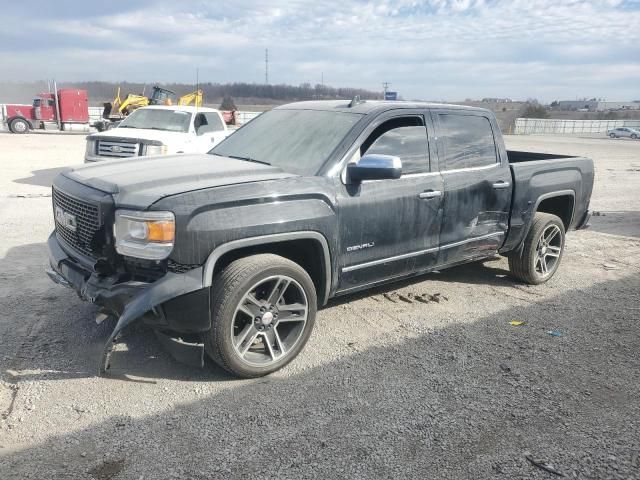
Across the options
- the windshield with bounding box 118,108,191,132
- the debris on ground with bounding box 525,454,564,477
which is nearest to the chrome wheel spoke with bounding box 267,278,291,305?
the debris on ground with bounding box 525,454,564,477

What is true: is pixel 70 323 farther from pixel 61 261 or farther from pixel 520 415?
pixel 520 415

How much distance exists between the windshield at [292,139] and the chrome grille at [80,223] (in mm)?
1410

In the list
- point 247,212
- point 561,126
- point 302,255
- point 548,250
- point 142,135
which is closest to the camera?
point 247,212

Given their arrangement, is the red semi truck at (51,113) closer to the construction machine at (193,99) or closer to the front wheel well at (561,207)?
the construction machine at (193,99)

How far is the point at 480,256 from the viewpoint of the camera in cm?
521

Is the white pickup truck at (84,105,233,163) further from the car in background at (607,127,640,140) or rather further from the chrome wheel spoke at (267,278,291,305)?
the car in background at (607,127,640,140)

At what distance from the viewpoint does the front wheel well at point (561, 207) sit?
6090 millimetres

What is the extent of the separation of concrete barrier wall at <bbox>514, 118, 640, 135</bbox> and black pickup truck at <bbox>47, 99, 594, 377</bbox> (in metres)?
57.6

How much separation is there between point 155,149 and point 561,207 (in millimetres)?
7139

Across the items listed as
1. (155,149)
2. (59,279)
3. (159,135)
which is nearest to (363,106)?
(59,279)

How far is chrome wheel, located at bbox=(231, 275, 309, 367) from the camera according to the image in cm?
356

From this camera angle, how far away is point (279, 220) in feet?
11.5

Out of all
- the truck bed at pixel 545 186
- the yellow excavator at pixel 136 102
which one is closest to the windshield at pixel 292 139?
the truck bed at pixel 545 186

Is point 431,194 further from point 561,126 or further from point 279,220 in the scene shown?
point 561,126
